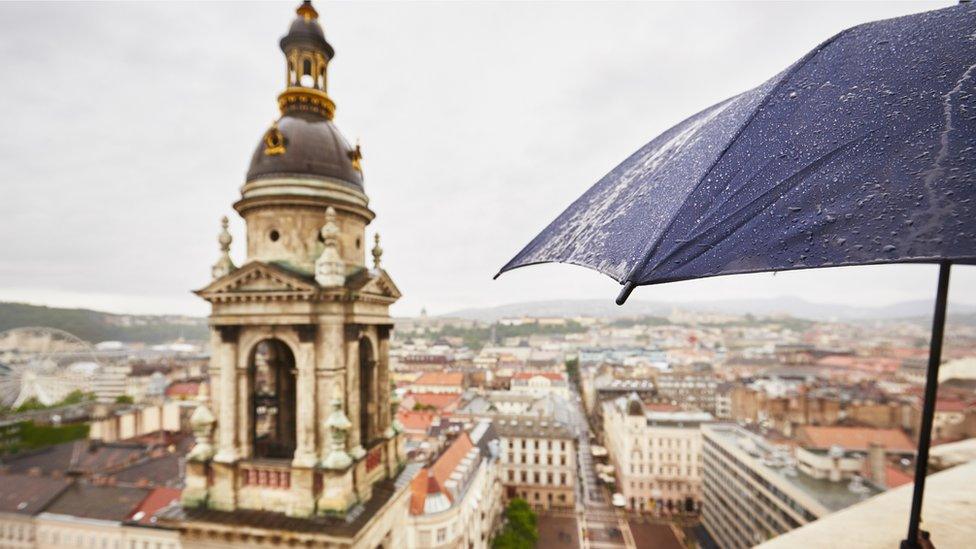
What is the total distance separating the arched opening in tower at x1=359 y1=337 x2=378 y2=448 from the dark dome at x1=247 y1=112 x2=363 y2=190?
4048mm

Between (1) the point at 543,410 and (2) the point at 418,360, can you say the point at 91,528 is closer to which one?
(1) the point at 543,410

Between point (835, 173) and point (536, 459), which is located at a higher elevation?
point (835, 173)

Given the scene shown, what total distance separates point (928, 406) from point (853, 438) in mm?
54209

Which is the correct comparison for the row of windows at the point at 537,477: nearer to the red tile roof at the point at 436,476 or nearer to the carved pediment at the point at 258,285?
the red tile roof at the point at 436,476

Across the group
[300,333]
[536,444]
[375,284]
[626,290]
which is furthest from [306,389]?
[536,444]

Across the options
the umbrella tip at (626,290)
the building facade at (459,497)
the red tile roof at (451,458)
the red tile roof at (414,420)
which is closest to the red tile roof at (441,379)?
the red tile roof at (414,420)

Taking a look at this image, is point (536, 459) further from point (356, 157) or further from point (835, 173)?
point (835, 173)

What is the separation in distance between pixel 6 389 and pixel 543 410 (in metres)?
125

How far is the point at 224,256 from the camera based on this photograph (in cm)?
1086

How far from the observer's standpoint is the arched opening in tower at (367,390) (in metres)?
11.7

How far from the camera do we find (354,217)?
1137cm

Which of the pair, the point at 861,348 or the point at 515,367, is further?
the point at 861,348

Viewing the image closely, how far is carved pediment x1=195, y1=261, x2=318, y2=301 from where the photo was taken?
32.6ft

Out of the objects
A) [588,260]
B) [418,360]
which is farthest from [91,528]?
[418,360]
